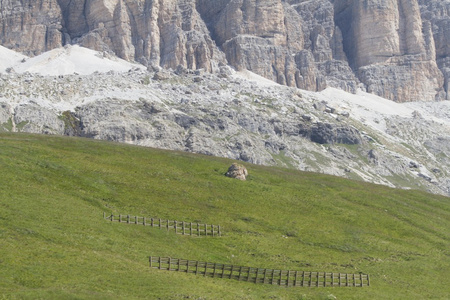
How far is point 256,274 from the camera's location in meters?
54.6

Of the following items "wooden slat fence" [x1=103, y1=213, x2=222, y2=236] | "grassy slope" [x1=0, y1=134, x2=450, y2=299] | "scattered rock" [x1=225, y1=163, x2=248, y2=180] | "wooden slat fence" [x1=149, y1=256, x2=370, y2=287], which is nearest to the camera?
"grassy slope" [x1=0, y1=134, x2=450, y2=299]

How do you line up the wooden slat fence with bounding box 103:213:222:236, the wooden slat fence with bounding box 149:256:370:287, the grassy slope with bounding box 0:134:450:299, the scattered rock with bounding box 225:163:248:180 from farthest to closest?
the scattered rock with bounding box 225:163:248:180, the wooden slat fence with bounding box 103:213:222:236, the wooden slat fence with bounding box 149:256:370:287, the grassy slope with bounding box 0:134:450:299

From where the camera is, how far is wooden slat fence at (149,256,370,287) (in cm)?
5394

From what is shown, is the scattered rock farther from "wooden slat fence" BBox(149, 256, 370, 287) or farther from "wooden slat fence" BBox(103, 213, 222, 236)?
"wooden slat fence" BBox(149, 256, 370, 287)

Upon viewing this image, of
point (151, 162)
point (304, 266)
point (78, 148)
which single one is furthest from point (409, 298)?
point (78, 148)

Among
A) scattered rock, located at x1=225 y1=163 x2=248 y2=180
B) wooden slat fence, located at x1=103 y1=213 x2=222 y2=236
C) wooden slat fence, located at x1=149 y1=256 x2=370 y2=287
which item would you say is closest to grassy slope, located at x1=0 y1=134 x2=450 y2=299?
wooden slat fence, located at x1=149 y1=256 x2=370 y2=287

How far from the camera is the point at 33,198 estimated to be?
66.0 metres

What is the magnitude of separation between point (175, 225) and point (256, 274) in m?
16.6

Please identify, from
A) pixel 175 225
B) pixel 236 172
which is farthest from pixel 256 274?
pixel 236 172

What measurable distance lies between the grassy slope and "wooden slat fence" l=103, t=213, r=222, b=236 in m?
1.72

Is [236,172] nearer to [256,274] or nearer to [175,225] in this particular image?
[175,225]

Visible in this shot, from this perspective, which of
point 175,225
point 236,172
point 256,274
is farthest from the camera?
point 236,172

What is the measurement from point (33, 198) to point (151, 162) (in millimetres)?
33822

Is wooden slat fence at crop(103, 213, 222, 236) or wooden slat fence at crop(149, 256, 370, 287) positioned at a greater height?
wooden slat fence at crop(103, 213, 222, 236)
